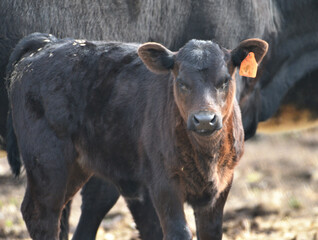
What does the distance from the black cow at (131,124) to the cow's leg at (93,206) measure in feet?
2.58

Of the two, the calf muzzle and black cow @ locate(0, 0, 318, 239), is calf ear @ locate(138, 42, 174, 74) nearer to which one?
the calf muzzle

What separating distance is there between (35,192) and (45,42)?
119cm

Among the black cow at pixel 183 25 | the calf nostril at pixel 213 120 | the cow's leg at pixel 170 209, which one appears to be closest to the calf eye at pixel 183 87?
the calf nostril at pixel 213 120

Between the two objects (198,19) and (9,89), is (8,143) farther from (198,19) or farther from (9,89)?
(198,19)

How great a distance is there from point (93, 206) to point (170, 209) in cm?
185

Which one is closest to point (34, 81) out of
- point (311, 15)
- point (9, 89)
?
point (9, 89)

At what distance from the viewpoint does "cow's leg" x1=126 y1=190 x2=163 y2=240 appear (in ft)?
22.4

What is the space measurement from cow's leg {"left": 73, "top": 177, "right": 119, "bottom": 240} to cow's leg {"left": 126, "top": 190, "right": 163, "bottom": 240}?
0.49m

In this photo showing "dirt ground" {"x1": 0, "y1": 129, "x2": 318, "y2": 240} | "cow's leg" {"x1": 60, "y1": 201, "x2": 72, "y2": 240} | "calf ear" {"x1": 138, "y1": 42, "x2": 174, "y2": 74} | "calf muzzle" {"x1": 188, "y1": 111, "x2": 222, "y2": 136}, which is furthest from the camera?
"dirt ground" {"x1": 0, "y1": 129, "x2": 318, "y2": 240}

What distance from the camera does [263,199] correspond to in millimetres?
9727

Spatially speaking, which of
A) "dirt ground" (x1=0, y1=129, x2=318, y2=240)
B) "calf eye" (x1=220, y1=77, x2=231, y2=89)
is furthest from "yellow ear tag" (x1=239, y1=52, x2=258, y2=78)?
"dirt ground" (x1=0, y1=129, x2=318, y2=240)

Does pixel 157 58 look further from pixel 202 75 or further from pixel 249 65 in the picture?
pixel 249 65

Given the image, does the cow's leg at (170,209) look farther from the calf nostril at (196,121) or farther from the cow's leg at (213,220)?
the calf nostril at (196,121)

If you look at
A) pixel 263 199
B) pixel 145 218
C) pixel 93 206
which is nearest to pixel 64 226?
pixel 93 206
